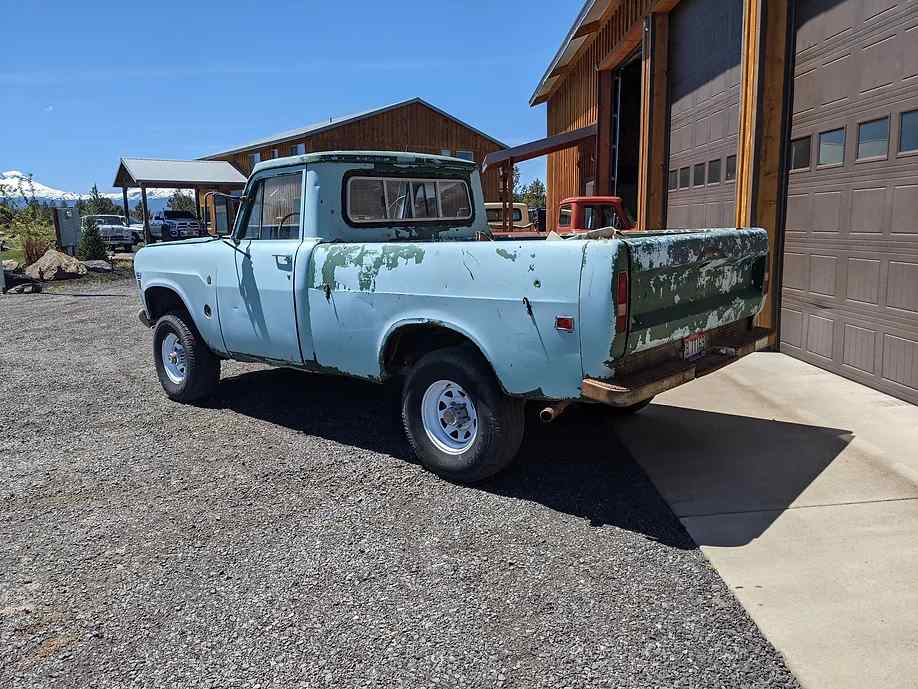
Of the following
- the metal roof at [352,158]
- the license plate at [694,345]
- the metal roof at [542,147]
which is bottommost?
the license plate at [694,345]

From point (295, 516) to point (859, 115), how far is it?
575 centimetres

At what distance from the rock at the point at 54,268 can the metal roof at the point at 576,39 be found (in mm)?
13280

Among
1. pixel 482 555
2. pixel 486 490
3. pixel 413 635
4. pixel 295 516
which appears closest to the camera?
pixel 413 635

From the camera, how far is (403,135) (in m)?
37.2

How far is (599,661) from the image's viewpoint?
112 inches

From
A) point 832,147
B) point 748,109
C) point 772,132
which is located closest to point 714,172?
point 748,109

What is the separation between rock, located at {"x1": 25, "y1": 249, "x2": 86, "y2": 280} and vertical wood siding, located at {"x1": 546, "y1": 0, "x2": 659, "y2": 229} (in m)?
12.7

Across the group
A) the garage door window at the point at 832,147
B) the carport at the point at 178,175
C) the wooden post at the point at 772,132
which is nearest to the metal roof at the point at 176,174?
the carport at the point at 178,175

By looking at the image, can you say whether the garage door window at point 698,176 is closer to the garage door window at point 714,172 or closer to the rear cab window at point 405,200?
the garage door window at point 714,172

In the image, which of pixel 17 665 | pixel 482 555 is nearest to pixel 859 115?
pixel 482 555

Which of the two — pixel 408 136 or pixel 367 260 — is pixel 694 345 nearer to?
pixel 367 260

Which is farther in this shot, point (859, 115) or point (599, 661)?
point (859, 115)

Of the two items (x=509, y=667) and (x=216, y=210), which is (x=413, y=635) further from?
(x=216, y=210)

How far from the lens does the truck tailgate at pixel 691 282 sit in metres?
3.89
